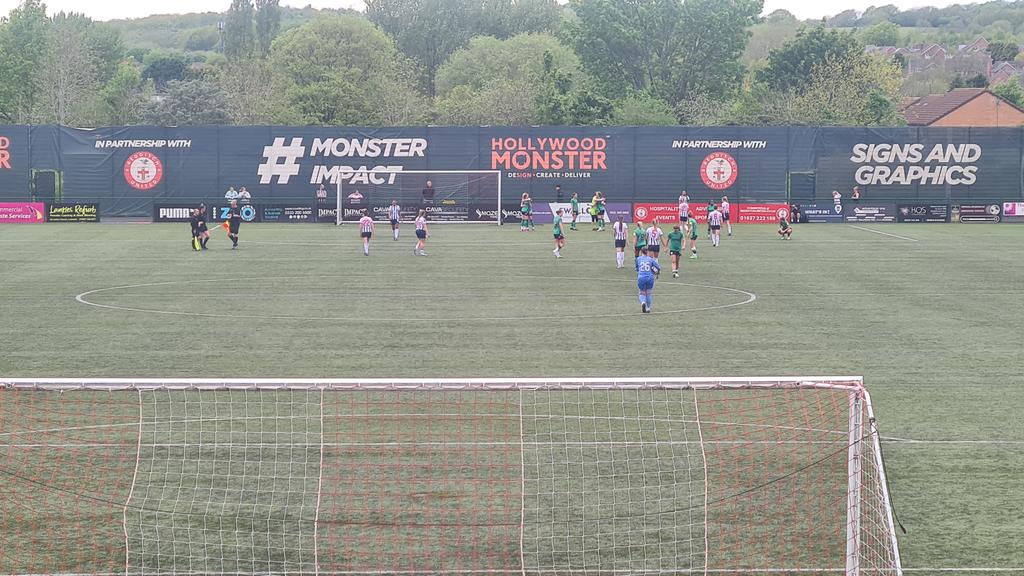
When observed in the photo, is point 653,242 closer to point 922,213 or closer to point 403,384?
point 403,384

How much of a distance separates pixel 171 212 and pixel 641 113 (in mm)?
36592

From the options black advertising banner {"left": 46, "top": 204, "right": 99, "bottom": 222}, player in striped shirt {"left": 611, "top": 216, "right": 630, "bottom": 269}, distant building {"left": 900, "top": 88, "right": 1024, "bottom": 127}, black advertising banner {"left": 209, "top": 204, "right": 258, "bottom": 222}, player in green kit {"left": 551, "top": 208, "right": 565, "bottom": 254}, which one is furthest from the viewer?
distant building {"left": 900, "top": 88, "right": 1024, "bottom": 127}

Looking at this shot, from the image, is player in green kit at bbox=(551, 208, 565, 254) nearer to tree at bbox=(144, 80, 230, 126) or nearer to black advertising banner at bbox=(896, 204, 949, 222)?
black advertising banner at bbox=(896, 204, 949, 222)

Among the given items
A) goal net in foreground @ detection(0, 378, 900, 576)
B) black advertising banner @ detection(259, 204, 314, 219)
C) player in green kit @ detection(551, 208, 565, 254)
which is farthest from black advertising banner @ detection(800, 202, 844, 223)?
goal net in foreground @ detection(0, 378, 900, 576)

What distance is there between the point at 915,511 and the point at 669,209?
165 feet

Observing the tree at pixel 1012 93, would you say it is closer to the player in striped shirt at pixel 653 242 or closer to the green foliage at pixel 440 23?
the green foliage at pixel 440 23

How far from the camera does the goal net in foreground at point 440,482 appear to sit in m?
11.5

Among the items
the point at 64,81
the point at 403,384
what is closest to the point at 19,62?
the point at 64,81

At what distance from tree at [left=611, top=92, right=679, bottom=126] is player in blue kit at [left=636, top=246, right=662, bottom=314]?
56.0m

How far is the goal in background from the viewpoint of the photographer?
61.9m

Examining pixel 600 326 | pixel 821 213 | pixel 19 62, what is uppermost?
pixel 19 62

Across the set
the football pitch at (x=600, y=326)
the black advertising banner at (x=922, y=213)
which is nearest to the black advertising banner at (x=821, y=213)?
the black advertising banner at (x=922, y=213)

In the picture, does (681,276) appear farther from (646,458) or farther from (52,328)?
(646,458)

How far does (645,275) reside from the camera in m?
27.1
